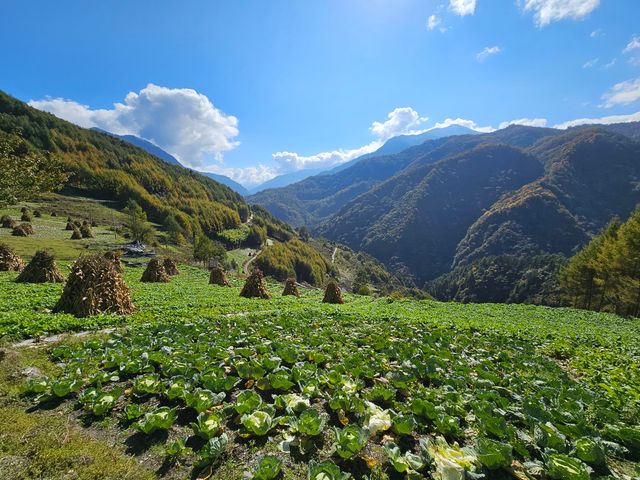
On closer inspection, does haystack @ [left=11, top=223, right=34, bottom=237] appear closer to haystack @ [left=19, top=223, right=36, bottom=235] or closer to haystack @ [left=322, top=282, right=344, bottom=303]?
haystack @ [left=19, top=223, right=36, bottom=235]

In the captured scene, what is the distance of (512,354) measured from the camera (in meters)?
9.62

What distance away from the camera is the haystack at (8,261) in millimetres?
23594

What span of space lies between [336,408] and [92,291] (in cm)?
1287

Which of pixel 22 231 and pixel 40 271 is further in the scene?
pixel 22 231

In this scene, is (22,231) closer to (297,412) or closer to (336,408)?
(297,412)

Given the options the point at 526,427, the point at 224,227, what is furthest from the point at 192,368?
the point at 224,227

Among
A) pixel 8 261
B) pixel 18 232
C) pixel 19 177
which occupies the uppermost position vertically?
pixel 19 177

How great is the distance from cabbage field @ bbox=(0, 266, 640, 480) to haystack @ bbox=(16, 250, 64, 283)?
46.7 ft

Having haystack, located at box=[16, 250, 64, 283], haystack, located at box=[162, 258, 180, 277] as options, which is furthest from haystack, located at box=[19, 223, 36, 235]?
haystack, located at box=[16, 250, 64, 283]

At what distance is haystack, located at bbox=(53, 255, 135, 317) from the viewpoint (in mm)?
12664

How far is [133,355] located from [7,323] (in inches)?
238

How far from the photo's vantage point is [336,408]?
487cm

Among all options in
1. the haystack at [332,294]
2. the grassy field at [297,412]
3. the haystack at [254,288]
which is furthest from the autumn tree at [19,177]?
the haystack at [332,294]

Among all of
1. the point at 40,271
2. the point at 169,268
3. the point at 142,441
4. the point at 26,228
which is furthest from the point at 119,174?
the point at 142,441
